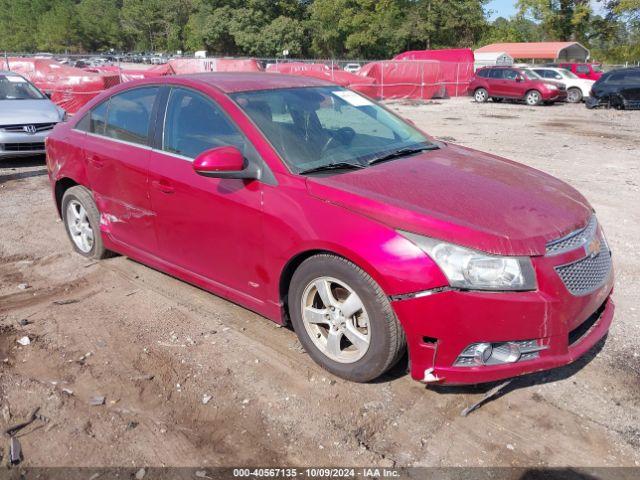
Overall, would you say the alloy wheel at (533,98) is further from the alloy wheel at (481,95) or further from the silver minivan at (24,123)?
the silver minivan at (24,123)

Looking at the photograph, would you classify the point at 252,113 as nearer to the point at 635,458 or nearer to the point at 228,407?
the point at 228,407

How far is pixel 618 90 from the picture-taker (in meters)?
21.3

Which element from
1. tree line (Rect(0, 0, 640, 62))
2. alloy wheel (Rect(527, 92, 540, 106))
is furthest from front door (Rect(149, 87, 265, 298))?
tree line (Rect(0, 0, 640, 62))

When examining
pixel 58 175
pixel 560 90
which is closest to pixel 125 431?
pixel 58 175

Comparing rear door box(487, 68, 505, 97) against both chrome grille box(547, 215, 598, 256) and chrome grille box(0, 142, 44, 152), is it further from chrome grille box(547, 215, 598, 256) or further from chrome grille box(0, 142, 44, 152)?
chrome grille box(547, 215, 598, 256)

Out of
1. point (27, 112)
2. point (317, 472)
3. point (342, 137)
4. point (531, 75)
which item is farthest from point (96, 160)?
point (531, 75)

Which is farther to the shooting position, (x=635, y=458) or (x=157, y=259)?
(x=157, y=259)

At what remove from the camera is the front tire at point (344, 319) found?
9.39ft

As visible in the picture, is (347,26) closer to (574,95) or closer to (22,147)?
(574,95)

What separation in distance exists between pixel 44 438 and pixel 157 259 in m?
1.70

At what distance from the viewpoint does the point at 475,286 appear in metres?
2.62

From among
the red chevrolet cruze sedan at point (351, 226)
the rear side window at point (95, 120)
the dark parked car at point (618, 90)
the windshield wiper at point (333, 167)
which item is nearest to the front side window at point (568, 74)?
the dark parked car at point (618, 90)

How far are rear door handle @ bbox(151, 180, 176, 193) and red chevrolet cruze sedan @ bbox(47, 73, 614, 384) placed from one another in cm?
2

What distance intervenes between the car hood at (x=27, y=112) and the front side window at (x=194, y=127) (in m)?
6.87
